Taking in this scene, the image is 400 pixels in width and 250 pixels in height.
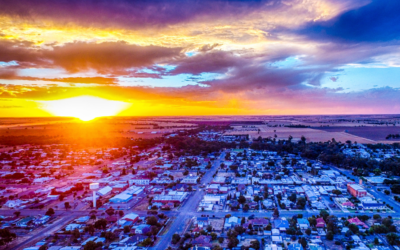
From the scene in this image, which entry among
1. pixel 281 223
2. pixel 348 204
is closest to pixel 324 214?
pixel 281 223

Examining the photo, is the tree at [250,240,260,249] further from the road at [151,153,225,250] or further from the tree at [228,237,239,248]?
the road at [151,153,225,250]


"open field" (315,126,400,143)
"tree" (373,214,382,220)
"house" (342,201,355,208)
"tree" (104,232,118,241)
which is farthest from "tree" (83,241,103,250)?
"open field" (315,126,400,143)

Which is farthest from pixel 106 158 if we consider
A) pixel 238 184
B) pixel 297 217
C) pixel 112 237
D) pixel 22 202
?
pixel 297 217

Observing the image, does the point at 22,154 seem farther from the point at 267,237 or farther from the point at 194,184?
the point at 267,237

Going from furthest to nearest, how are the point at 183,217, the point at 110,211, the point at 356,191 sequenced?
the point at 356,191 → the point at 110,211 → the point at 183,217

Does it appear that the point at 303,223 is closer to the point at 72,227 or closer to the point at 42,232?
the point at 72,227

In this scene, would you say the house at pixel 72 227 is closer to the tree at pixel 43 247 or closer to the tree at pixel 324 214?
the tree at pixel 43 247
